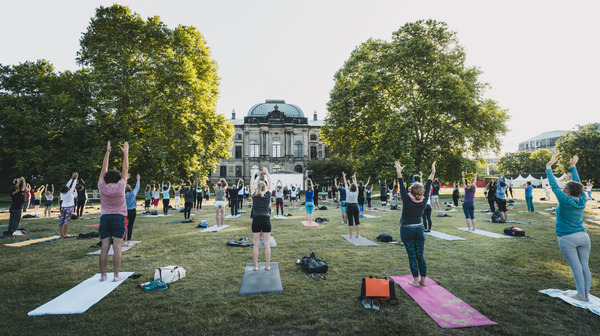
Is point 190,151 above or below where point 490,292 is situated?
above

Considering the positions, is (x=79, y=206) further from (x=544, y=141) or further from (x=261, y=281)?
(x=544, y=141)

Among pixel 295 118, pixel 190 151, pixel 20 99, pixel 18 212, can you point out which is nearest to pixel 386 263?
pixel 18 212

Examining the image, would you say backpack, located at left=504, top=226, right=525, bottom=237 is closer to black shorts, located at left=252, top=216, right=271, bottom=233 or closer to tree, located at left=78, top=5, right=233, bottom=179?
black shorts, located at left=252, top=216, right=271, bottom=233

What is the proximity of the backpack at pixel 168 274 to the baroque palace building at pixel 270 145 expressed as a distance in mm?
55685

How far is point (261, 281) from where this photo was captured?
16.5 feet

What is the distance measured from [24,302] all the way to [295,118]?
198 feet

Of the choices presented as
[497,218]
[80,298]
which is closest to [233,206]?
[80,298]

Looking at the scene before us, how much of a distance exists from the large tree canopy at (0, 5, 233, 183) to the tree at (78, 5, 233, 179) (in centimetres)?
7

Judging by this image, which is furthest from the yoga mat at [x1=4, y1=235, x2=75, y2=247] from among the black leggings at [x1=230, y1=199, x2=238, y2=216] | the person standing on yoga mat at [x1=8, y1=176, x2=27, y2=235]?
the black leggings at [x1=230, y1=199, x2=238, y2=216]

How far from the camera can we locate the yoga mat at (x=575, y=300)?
152 inches

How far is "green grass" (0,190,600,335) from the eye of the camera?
349cm

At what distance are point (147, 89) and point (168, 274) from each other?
21.0 meters

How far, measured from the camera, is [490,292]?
4.59 metres

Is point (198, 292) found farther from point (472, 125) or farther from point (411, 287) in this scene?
point (472, 125)
